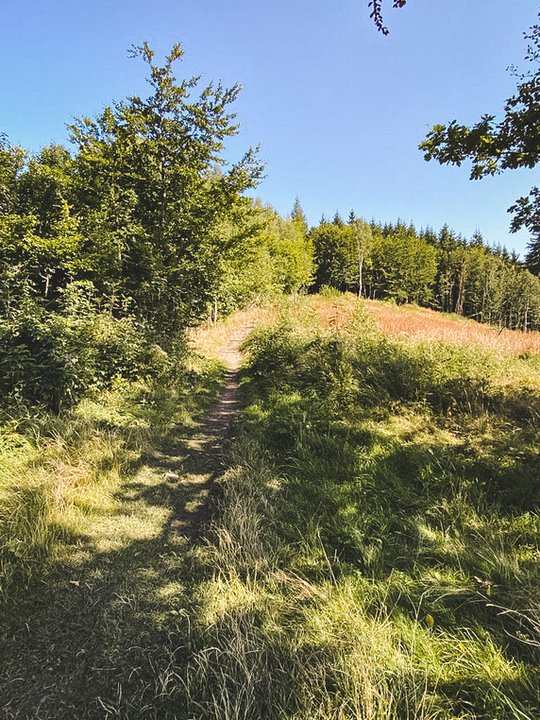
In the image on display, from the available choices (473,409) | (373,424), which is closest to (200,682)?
(373,424)

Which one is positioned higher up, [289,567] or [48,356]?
[48,356]

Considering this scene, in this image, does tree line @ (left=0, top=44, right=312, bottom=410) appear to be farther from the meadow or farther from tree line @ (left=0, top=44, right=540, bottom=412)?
the meadow

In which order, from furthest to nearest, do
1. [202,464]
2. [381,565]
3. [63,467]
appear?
[202,464]
[63,467]
[381,565]

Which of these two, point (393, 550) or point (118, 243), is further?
point (118, 243)

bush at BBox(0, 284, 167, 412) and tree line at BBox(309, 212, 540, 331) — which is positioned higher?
tree line at BBox(309, 212, 540, 331)

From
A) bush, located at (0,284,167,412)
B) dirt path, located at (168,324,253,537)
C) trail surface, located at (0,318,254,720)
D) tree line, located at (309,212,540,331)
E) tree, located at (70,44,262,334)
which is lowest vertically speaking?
trail surface, located at (0,318,254,720)

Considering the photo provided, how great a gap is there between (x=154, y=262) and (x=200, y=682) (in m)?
8.72

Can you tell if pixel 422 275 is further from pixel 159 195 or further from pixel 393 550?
pixel 393 550

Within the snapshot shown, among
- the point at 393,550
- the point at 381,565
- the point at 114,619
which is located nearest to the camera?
the point at 114,619

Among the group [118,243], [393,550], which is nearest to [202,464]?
[393,550]

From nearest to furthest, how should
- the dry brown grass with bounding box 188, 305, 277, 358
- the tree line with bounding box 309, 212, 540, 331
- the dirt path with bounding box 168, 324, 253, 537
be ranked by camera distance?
the dirt path with bounding box 168, 324, 253, 537
the dry brown grass with bounding box 188, 305, 277, 358
the tree line with bounding box 309, 212, 540, 331

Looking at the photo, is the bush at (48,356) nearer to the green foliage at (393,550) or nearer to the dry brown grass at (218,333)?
the green foliage at (393,550)

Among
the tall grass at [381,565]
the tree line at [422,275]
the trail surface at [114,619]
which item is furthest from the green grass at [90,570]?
the tree line at [422,275]

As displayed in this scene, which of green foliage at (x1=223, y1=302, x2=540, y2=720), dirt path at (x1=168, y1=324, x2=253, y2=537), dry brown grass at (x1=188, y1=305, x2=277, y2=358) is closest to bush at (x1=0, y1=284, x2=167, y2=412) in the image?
dirt path at (x1=168, y1=324, x2=253, y2=537)
